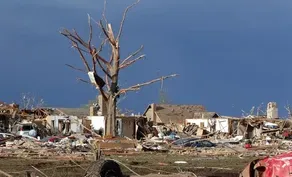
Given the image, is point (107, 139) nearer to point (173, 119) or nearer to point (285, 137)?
point (285, 137)

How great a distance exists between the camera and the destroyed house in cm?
7781

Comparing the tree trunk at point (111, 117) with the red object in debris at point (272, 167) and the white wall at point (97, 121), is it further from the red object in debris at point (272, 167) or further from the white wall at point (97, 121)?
the red object in debris at point (272, 167)

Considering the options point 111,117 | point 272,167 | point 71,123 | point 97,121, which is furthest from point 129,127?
point 272,167

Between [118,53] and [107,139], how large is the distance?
805 centimetres

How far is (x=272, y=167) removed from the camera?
9953 millimetres

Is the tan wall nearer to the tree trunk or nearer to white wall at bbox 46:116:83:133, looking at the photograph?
white wall at bbox 46:116:83:133

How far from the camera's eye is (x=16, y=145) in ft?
116

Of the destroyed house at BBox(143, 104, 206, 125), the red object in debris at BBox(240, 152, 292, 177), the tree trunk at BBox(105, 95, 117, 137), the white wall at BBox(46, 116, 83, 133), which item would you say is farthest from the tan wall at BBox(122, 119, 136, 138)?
the red object in debris at BBox(240, 152, 292, 177)

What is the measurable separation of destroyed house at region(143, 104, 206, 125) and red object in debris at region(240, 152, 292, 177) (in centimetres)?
6585

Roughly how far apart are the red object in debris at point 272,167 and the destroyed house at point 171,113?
6585 cm

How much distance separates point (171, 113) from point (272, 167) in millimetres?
69899

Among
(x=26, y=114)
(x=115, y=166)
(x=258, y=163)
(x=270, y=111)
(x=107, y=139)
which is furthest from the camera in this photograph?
(x=270, y=111)

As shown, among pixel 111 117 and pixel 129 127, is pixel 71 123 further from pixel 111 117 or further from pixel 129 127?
pixel 111 117

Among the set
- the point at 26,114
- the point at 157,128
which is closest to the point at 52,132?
the point at 26,114
